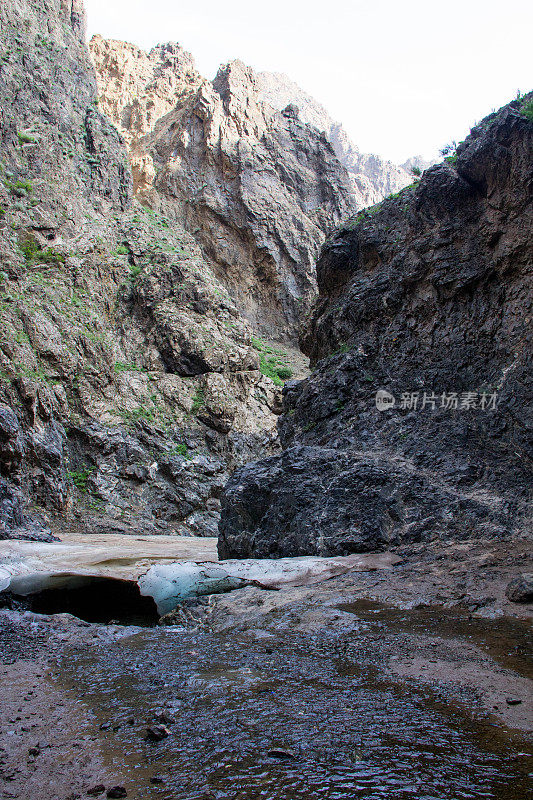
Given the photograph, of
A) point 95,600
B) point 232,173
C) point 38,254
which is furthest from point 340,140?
point 95,600

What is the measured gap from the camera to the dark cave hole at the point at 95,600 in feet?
23.4

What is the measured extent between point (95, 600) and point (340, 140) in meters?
123

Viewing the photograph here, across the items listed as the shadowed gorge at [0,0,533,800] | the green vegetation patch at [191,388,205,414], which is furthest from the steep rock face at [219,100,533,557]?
the green vegetation patch at [191,388,205,414]

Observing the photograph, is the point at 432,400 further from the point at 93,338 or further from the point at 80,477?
the point at 93,338

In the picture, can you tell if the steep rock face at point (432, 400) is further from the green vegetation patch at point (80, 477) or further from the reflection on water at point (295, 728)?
the green vegetation patch at point (80, 477)

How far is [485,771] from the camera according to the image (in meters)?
2.39

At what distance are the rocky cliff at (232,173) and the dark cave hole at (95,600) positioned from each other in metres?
33.6

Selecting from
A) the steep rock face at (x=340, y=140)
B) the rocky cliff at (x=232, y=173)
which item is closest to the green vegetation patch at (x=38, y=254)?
the rocky cliff at (x=232, y=173)

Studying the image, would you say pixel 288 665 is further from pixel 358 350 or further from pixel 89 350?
pixel 89 350

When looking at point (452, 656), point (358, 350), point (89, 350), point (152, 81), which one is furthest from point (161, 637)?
point (152, 81)

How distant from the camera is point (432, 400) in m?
10.5

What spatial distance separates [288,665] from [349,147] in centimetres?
12284

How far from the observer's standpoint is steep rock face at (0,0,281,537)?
1948 cm

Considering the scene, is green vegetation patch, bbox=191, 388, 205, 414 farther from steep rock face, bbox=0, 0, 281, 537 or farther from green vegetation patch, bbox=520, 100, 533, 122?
green vegetation patch, bbox=520, 100, 533, 122
